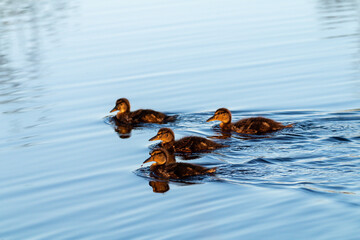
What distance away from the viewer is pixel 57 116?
423 inches

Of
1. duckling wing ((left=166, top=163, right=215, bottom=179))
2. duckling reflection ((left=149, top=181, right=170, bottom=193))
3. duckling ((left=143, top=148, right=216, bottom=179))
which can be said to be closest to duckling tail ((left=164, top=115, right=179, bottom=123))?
duckling ((left=143, top=148, right=216, bottom=179))

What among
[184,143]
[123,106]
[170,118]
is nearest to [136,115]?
[123,106]

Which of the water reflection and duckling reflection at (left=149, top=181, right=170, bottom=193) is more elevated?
the water reflection

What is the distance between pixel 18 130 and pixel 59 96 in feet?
5.90

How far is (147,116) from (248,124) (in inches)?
65.0

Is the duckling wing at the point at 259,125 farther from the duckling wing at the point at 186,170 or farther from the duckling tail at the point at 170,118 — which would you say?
the duckling wing at the point at 186,170

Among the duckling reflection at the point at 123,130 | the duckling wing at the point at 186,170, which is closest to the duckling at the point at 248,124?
the duckling reflection at the point at 123,130

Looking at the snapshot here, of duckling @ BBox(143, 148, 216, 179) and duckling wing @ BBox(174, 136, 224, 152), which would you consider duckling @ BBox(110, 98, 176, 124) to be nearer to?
duckling wing @ BBox(174, 136, 224, 152)

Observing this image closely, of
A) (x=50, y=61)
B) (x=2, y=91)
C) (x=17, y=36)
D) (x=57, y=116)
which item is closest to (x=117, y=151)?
(x=57, y=116)

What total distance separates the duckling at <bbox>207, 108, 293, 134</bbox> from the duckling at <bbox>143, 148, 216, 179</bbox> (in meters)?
1.39

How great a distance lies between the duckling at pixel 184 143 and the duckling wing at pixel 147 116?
871 mm

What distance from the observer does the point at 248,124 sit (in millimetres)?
9281

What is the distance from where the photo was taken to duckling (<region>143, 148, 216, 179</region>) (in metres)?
7.68

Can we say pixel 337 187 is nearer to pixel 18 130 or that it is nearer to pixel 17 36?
pixel 18 130
